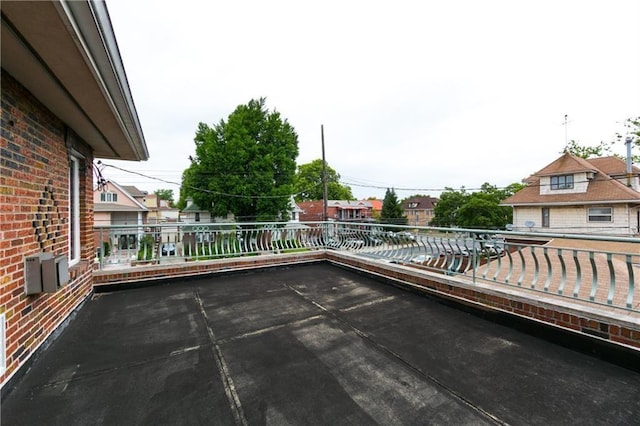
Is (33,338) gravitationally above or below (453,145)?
below

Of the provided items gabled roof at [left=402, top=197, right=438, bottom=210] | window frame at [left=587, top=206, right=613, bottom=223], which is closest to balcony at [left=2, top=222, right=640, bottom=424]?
window frame at [left=587, top=206, right=613, bottom=223]

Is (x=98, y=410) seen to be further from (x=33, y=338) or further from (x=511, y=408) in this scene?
(x=511, y=408)

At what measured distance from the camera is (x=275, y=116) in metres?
18.7

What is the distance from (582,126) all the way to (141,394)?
96.3ft

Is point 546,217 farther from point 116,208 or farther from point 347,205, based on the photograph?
point 116,208

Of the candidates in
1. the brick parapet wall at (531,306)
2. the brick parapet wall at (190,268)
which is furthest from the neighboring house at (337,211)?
the brick parapet wall at (531,306)

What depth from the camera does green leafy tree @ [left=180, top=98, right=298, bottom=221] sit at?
691 inches

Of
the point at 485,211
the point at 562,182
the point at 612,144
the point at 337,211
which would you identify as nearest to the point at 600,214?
the point at 562,182

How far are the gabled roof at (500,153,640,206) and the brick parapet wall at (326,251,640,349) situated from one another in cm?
1730

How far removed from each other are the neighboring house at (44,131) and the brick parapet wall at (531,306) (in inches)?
155

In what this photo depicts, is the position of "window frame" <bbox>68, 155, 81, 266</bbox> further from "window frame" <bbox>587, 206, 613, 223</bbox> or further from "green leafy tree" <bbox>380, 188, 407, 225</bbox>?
"green leafy tree" <bbox>380, 188, 407, 225</bbox>

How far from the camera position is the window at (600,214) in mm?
14560

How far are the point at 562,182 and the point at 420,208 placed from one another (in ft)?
120

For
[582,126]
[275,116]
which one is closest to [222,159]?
[275,116]
